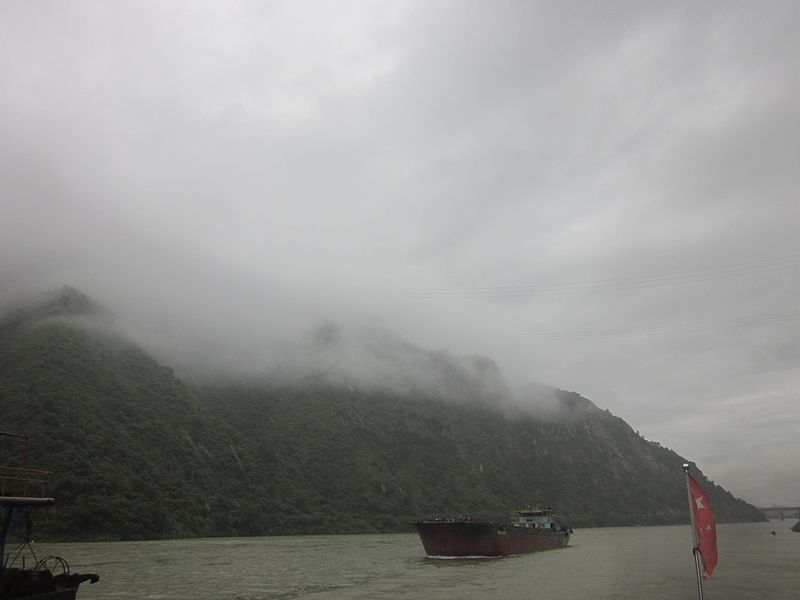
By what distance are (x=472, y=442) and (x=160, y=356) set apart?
94.7 m

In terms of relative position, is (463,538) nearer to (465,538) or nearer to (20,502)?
(465,538)

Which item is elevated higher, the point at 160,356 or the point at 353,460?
the point at 160,356

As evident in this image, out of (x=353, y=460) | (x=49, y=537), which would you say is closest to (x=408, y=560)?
(x=49, y=537)

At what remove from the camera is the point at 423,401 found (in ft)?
611

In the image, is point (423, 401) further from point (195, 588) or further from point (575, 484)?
point (195, 588)

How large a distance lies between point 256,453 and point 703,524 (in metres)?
131

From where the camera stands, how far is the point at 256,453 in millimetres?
133750

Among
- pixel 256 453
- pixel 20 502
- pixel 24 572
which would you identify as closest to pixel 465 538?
pixel 24 572

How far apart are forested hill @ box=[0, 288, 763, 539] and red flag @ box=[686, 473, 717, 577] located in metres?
86.5

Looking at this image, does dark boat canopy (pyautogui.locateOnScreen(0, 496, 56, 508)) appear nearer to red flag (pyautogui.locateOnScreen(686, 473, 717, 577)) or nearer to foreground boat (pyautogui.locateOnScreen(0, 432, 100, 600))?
foreground boat (pyautogui.locateOnScreen(0, 432, 100, 600))

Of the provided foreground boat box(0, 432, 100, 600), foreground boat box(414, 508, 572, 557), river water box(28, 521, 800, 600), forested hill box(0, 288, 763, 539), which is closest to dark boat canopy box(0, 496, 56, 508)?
foreground boat box(0, 432, 100, 600)

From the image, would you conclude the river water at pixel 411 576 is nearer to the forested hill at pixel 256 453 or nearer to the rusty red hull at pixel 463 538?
the rusty red hull at pixel 463 538

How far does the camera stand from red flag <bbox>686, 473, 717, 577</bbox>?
12.5 metres

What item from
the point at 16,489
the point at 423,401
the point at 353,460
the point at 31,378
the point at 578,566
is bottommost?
the point at 578,566
